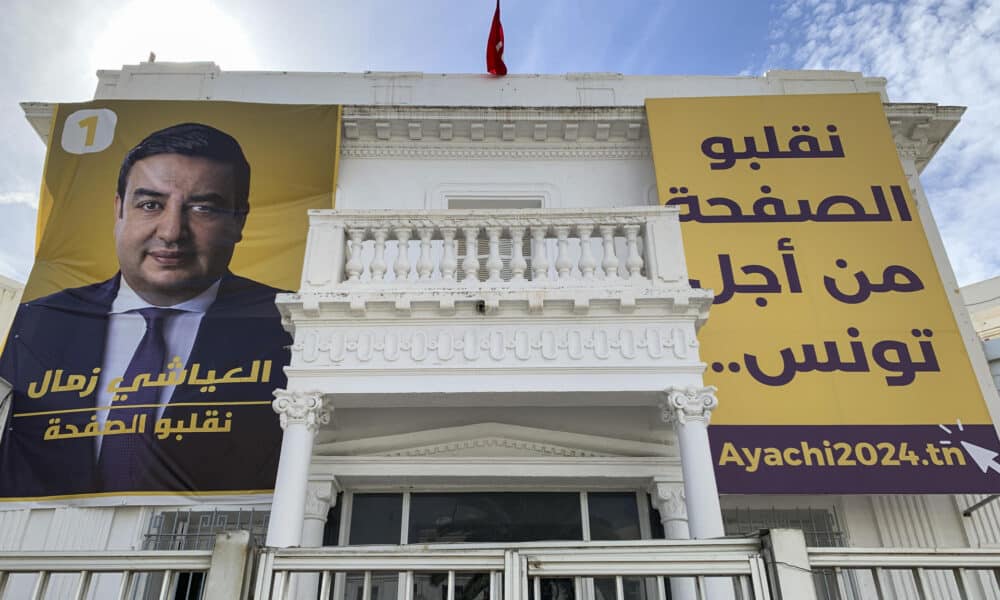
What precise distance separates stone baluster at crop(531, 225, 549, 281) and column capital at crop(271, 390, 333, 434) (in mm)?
2184

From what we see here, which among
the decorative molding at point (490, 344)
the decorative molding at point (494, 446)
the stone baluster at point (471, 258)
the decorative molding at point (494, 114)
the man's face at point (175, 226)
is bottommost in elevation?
the decorative molding at point (494, 446)

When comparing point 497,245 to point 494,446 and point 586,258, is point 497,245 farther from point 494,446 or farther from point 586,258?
point 494,446

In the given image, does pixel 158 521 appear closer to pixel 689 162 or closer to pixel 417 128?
pixel 417 128

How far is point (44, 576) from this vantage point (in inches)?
137

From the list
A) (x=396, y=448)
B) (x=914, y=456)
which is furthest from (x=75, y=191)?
(x=914, y=456)

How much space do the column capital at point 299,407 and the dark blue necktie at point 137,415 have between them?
2740 millimetres

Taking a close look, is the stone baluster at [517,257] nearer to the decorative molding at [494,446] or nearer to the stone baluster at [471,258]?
the stone baluster at [471,258]

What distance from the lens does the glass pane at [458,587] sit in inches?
242

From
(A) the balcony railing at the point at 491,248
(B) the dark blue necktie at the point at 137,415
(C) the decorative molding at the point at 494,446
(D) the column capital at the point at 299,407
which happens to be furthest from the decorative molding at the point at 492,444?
(B) the dark blue necktie at the point at 137,415

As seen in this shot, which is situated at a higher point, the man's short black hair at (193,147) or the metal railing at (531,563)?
the man's short black hair at (193,147)

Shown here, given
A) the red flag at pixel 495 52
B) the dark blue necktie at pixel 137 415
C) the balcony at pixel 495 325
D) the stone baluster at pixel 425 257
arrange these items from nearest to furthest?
the balcony at pixel 495 325, the stone baluster at pixel 425 257, the dark blue necktie at pixel 137 415, the red flag at pixel 495 52

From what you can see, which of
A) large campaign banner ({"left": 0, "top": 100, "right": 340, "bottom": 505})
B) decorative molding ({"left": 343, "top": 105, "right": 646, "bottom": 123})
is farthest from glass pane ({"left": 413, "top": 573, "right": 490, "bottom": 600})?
decorative molding ({"left": 343, "top": 105, "right": 646, "bottom": 123})

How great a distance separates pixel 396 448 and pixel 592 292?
8.53ft

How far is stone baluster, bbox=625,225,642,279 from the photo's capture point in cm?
634
